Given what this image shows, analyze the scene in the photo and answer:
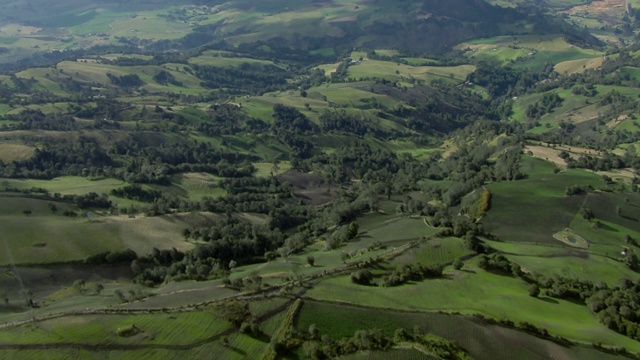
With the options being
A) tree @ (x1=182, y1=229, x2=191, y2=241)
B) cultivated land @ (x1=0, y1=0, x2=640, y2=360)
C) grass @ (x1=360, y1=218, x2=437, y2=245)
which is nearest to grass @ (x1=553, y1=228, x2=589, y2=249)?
cultivated land @ (x1=0, y1=0, x2=640, y2=360)

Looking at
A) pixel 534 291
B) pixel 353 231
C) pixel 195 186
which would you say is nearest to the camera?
pixel 534 291

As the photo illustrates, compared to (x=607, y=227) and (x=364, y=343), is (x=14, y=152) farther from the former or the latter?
(x=607, y=227)

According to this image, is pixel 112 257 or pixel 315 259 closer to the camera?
pixel 315 259

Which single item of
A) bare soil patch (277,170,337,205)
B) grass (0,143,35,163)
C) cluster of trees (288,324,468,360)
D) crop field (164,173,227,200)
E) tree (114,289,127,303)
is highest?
cluster of trees (288,324,468,360)

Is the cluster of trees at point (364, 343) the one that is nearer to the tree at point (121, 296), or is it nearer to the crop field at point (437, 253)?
the crop field at point (437, 253)

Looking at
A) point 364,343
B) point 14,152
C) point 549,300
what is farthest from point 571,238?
point 14,152

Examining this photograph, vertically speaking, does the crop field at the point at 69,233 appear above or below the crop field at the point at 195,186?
above

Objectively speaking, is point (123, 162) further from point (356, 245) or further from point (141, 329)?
point (141, 329)

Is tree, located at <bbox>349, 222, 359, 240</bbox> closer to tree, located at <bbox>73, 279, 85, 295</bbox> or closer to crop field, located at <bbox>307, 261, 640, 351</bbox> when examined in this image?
crop field, located at <bbox>307, 261, 640, 351</bbox>

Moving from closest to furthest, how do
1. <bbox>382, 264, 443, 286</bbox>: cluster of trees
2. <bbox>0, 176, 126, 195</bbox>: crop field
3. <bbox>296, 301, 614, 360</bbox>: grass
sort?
<bbox>296, 301, 614, 360</bbox>: grass, <bbox>382, 264, 443, 286</bbox>: cluster of trees, <bbox>0, 176, 126, 195</bbox>: crop field

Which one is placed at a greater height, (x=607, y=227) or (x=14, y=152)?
(x=14, y=152)

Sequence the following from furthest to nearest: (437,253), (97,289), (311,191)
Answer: (311,191)
(437,253)
(97,289)

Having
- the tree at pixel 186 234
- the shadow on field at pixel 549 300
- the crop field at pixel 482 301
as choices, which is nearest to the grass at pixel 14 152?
the tree at pixel 186 234
